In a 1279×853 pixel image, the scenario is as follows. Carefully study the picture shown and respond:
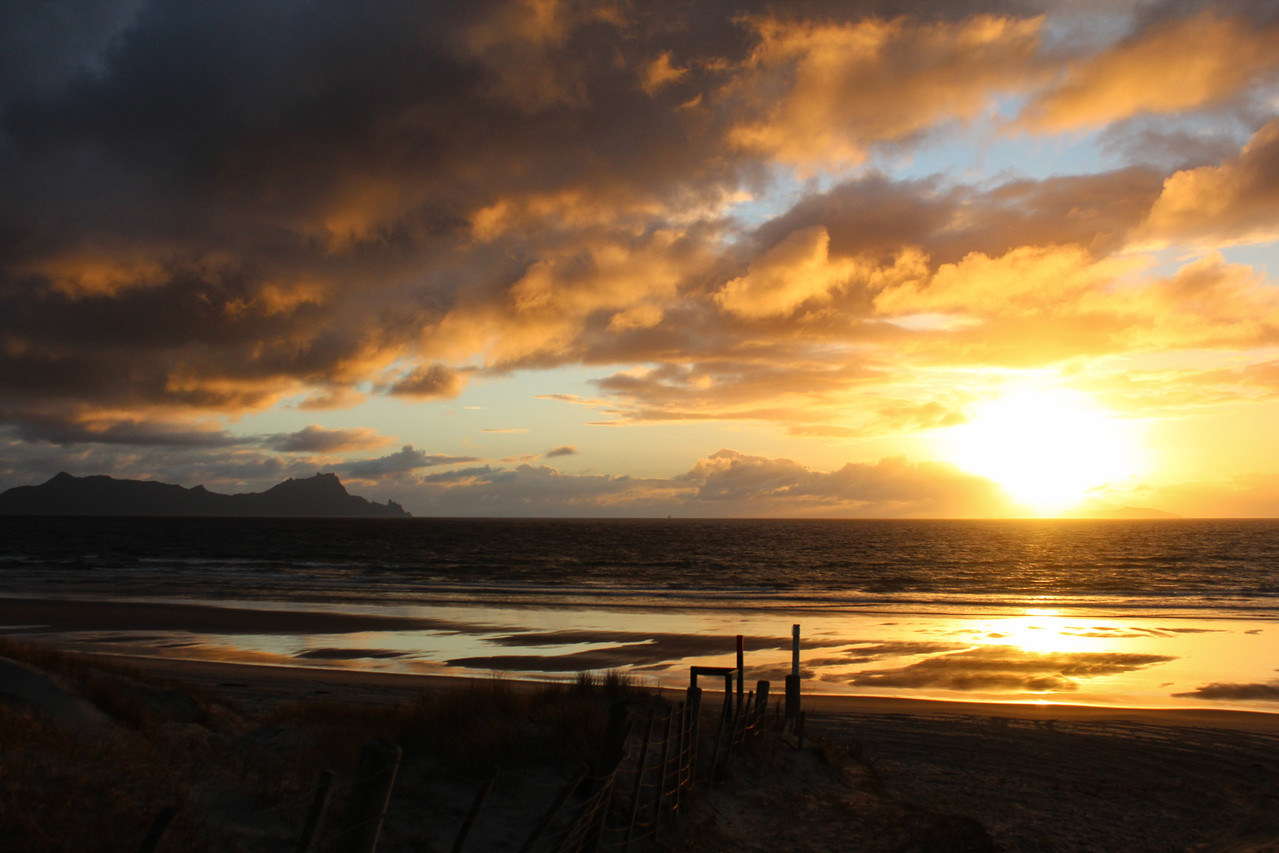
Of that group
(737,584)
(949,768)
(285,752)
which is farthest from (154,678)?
(737,584)

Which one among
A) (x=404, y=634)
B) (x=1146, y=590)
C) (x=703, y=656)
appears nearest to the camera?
(x=703, y=656)

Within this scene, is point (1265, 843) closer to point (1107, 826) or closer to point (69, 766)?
point (1107, 826)

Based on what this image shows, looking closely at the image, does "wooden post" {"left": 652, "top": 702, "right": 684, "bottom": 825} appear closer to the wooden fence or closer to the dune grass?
the wooden fence

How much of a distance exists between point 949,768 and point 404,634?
18.6 m

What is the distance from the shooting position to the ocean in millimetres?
18828

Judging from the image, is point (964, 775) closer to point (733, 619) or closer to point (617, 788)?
point (617, 788)

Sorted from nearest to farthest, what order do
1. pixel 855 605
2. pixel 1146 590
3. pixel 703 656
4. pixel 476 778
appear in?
pixel 476 778, pixel 703 656, pixel 855 605, pixel 1146 590

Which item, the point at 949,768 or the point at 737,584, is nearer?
the point at 949,768

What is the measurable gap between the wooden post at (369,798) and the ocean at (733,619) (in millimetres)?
13652

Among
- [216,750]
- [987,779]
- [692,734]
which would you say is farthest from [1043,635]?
[216,750]

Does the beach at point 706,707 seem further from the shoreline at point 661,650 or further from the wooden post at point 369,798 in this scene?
the wooden post at point 369,798

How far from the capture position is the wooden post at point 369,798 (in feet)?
13.8

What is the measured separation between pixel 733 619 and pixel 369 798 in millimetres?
27026

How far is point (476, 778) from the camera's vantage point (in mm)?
7547
